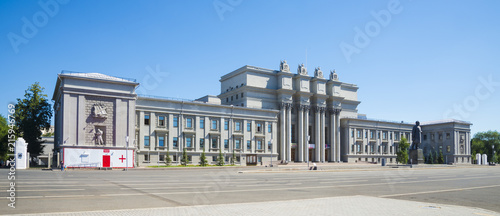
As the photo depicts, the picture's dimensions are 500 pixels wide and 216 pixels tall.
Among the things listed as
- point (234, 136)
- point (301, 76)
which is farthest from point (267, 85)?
point (234, 136)

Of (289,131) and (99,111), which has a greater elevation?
(99,111)

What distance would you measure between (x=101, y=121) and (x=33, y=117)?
17.0 meters

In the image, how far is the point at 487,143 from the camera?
133125 mm

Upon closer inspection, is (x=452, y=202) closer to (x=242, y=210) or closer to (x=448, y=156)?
(x=242, y=210)

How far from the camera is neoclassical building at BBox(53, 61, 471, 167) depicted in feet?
173

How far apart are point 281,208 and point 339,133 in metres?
79.0

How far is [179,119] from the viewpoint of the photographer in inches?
2537

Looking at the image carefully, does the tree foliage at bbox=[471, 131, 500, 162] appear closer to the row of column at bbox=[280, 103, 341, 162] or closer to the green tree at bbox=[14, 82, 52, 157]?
the row of column at bbox=[280, 103, 341, 162]

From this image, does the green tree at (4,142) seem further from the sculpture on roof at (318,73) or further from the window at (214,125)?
the sculpture on roof at (318,73)

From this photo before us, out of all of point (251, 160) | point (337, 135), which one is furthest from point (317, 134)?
point (251, 160)

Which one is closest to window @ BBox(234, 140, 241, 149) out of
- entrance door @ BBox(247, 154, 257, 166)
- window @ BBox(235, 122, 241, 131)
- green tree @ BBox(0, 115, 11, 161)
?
window @ BBox(235, 122, 241, 131)

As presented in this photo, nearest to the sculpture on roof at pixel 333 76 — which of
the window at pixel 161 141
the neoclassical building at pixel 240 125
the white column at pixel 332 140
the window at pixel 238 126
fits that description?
the neoclassical building at pixel 240 125

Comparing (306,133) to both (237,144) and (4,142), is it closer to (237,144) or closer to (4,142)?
(237,144)

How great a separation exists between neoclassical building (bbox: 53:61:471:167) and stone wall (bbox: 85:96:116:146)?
13 cm
